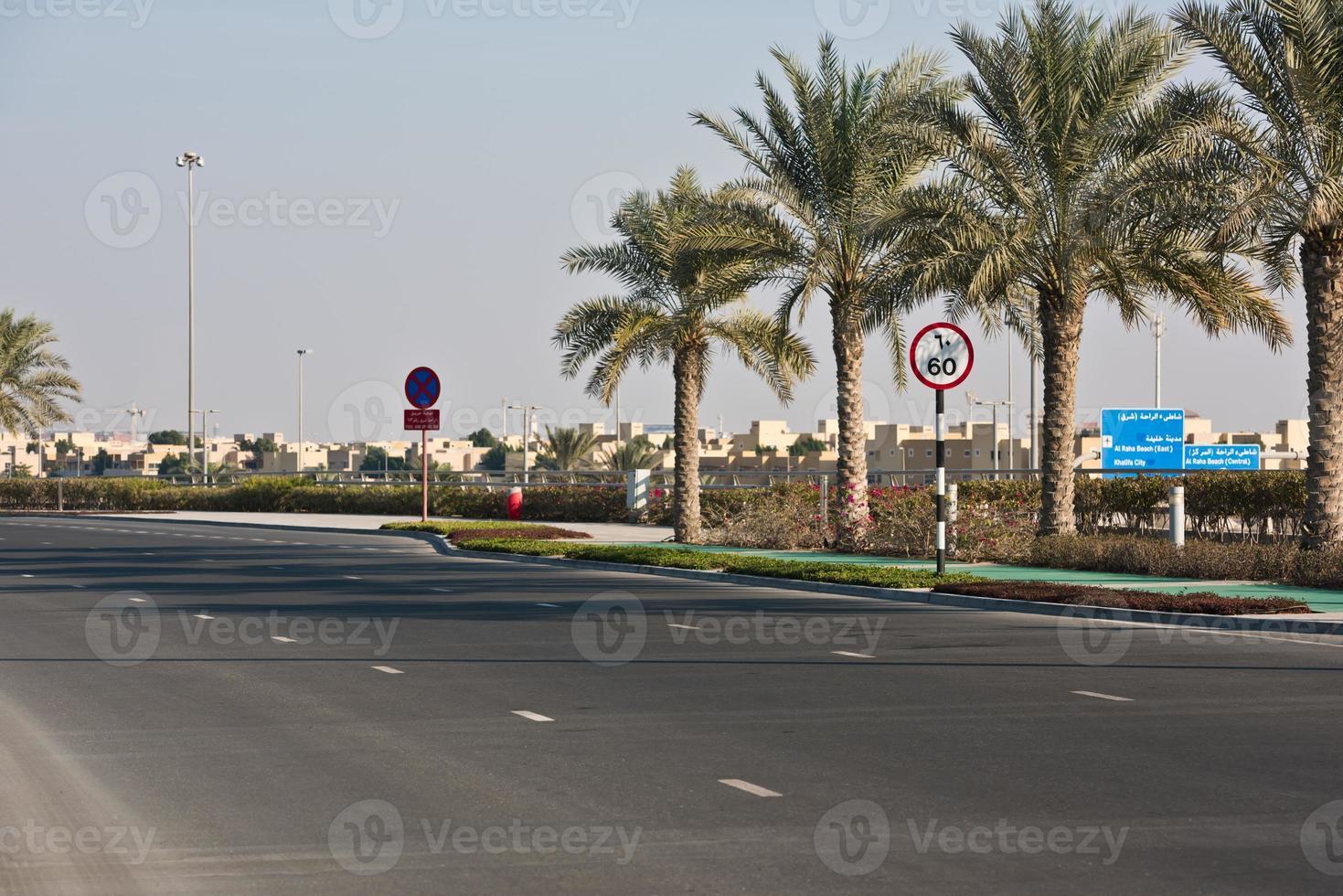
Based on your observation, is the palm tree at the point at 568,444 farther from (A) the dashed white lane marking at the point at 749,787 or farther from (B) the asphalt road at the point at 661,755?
(A) the dashed white lane marking at the point at 749,787

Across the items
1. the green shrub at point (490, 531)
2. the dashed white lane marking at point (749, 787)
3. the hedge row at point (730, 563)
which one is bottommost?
the dashed white lane marking at point (749, 787)

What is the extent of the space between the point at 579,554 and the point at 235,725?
1597 cm

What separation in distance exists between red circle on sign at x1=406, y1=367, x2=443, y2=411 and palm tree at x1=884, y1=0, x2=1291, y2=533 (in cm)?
1385

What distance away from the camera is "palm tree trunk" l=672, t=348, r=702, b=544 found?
30.9 m

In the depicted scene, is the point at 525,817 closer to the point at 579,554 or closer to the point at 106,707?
the point at 106,707

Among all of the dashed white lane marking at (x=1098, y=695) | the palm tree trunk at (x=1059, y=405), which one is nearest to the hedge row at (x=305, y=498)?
the palm tree trunk at (x=1059, y=405)

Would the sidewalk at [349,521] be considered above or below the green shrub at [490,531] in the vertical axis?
below

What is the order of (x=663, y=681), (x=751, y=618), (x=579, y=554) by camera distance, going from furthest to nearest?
(x=579, y=554), (x=751, y=618), (x=663, y=681)

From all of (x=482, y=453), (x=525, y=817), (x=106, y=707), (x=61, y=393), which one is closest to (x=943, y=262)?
(x=106, y=707)

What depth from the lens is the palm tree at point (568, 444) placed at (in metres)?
67.6

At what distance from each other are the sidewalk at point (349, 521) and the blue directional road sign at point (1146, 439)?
1148cm

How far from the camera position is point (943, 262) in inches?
910

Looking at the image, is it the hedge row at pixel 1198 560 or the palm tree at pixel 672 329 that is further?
the palm tree at pixel 672 329

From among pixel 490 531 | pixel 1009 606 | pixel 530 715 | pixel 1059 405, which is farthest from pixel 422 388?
pixel 530 715
